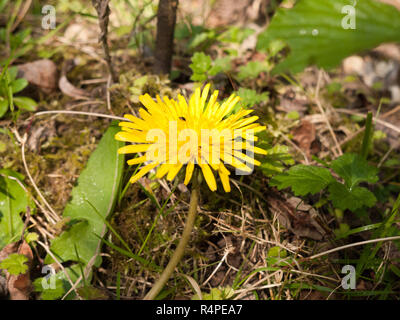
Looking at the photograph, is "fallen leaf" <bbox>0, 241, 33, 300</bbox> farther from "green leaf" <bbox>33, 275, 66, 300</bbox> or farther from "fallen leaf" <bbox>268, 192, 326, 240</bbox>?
"fallen leaf" <bbox>268, 192, 326, 240</bbox>

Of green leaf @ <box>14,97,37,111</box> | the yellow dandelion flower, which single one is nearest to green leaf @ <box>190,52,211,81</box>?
the yellow dandelion flower

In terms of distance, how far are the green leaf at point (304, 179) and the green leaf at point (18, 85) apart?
166cm

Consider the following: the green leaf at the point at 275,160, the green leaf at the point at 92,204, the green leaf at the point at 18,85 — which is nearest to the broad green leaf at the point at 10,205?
the green leaf at the point at 92,204

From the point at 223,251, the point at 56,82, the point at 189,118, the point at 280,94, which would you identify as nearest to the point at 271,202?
the point at 223,251

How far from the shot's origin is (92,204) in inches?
69.9

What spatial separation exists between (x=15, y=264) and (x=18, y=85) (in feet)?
3.78

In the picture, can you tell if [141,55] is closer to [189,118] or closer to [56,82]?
[56,82]

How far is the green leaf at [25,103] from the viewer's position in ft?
6.88
